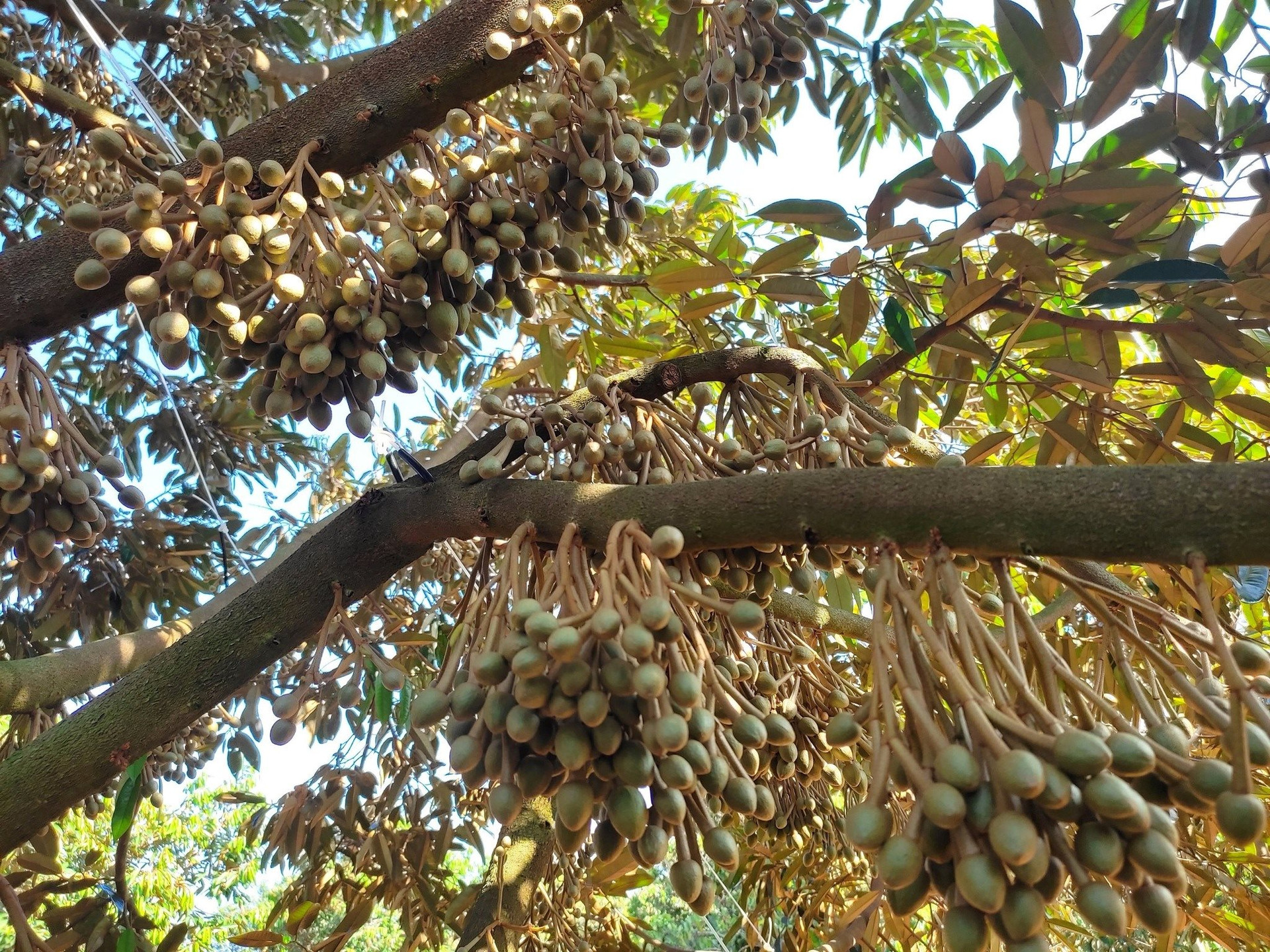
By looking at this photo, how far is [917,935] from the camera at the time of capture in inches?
84.4

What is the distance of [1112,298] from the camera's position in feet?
4.61

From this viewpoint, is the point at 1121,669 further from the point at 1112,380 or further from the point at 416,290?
the point at 416,290

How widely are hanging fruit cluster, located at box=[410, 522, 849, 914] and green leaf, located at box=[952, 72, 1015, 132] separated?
960mm

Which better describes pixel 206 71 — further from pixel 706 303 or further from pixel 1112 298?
pixel 1112 298

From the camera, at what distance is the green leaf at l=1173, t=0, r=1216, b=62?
150cm

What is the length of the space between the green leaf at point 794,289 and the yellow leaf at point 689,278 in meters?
0.08

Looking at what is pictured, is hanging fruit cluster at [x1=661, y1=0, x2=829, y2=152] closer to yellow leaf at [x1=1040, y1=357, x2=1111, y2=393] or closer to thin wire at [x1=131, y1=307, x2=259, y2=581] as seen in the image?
yellow leaf at [x1=1040, y1=357, x2=1111, y2=393]

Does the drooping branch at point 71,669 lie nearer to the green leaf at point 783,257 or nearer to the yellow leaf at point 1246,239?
the green leaf at point 783,257

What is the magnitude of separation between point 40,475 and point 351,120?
0.81m

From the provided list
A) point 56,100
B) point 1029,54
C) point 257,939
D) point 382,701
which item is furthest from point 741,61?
point 257,939

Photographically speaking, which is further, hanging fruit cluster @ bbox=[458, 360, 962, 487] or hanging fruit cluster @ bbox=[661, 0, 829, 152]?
hanging fruit cluster @ bbox=[661, 0, 829, 152]

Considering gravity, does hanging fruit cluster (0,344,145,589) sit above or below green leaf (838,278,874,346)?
below

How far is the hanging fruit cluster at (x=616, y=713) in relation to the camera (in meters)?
0.93

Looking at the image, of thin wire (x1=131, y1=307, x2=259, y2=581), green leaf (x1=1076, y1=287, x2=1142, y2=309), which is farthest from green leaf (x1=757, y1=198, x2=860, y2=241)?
thin wire (x1=131, y1=307, x2=259, y2=581)
